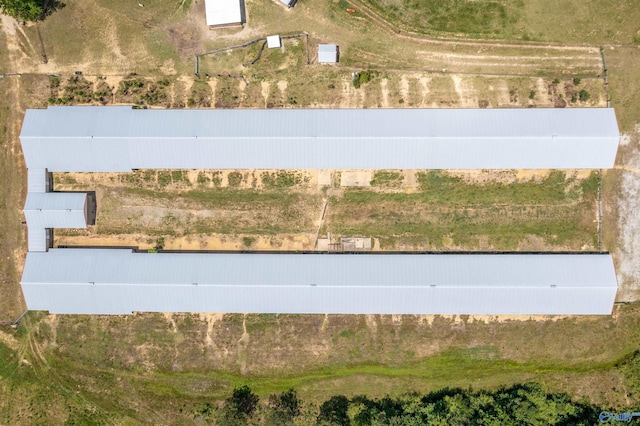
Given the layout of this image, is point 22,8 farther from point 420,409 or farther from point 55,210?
point 420,409

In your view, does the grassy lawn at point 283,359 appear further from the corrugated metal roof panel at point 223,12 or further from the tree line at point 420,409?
the corrugated metal roof panel at point 223,12

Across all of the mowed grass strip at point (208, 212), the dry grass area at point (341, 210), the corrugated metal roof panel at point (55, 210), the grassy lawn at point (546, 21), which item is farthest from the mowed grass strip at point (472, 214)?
the corrugated metal roof panel at point (55, 210)

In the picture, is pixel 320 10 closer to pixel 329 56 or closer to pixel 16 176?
pixel 329 56

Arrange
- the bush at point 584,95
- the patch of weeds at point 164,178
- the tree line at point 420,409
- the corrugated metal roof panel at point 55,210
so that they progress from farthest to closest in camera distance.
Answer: the patch of weeds at point 164,178 < the bush at point 584,95 < the corrugated metal roof panel at point 55,210 < the tree line at point 420,409

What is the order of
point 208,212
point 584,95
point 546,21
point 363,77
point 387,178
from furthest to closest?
point 208,212 < point 387,178 < point 546,21 < point 363,77 < point 584,95

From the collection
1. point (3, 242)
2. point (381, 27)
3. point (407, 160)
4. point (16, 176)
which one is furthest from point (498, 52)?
point (3, 242)

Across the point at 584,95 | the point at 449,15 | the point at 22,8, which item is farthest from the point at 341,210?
the point at 22,8
